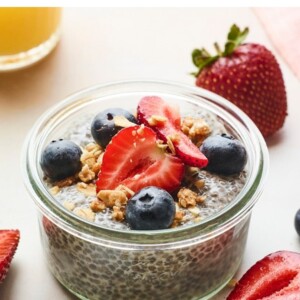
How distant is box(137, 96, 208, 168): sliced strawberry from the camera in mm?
1649

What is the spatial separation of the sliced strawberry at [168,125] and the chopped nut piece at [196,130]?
0.03m

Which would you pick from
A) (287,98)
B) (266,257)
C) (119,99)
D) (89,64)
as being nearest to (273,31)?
(287,98)

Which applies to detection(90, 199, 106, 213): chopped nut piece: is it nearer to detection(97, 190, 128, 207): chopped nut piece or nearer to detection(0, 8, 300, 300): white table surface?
detection(97, 190, 128, 207): chopped nut piece

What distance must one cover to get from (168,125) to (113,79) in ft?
2.09

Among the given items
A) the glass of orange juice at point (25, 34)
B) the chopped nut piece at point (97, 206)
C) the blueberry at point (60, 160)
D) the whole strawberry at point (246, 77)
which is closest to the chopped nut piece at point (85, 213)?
the chopped nut piece at point (97, 206)

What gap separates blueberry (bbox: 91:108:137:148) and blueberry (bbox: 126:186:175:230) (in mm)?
219

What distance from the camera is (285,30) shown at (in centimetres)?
247

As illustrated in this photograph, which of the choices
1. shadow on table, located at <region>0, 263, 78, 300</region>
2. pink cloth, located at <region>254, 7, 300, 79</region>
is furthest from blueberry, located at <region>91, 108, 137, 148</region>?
pink cloth, located at <region>254, 7, 300, 79</region>

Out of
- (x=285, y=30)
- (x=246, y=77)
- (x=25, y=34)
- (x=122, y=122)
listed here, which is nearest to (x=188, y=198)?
(x=122, y=122)

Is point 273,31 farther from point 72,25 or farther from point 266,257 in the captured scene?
point 266,257

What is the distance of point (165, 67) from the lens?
2377mm

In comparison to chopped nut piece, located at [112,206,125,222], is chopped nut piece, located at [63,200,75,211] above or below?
above

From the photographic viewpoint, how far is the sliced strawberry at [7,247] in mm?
1667

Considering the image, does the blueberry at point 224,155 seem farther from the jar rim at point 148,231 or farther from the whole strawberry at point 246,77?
the whole strawberry at point 246,77
